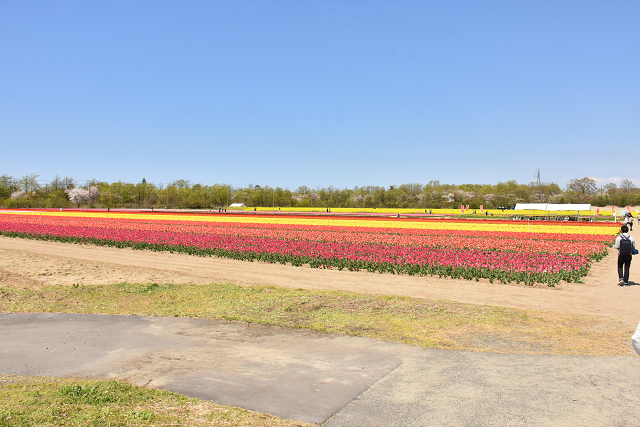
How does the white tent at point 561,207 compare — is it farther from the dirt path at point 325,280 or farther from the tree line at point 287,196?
the dirt path at point 325,280

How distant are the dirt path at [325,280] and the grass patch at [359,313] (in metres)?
1.64

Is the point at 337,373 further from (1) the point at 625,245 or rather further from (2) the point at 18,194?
(2) the point at 18,194

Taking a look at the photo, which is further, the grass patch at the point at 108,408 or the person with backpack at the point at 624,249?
the person with backpack at the point at 624,249

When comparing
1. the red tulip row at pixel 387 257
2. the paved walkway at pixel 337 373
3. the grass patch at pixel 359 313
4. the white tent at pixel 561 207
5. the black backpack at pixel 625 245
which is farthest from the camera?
the white tent at pixel 561 207

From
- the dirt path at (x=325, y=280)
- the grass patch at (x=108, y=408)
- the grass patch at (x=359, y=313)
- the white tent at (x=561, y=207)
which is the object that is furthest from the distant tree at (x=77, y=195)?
the grass patch at (x=108, y=408)

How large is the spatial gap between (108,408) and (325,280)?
458 inches

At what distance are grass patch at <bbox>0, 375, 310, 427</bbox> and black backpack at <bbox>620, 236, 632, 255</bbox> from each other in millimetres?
14396

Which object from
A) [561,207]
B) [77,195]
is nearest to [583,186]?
[561,207]

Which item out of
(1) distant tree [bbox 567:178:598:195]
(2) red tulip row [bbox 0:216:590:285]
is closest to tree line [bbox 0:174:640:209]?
(1) distant tree [bbox 567:178:598:195]

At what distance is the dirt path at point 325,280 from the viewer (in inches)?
507

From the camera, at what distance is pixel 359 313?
10.4 m

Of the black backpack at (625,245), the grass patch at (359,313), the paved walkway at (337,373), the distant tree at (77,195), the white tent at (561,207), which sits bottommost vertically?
the grass patch at (359,313)

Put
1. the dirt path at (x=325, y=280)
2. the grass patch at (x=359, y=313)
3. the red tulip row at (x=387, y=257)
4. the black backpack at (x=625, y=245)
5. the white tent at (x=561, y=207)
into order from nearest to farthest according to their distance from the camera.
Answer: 1. the grass patch at (x=359, y=313)
2. the dirt path at (x=325, y=280)
3. the black backpack at (x=625, y=245)
4. the red tulip row at (x=387, y=257)
5. the white tent at (x=561, y=207)

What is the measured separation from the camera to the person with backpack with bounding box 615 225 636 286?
1522 cm
